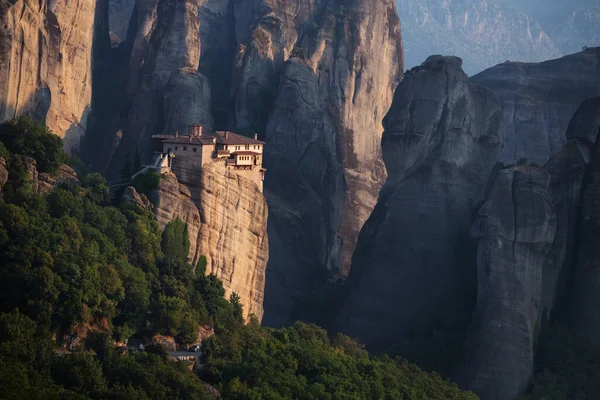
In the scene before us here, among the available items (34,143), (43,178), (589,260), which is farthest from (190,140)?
(589,260)

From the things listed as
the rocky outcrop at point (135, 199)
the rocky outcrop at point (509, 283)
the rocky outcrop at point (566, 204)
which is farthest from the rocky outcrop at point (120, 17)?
the rocky outcrop at point (135, 199)

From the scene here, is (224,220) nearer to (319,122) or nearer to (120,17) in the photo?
(319,122)

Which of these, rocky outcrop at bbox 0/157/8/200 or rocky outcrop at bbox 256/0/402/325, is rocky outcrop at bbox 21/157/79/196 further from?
rocky outcrop at bbox 256/0/402/325

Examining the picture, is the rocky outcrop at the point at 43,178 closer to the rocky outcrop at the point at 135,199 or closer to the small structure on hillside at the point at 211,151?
the rocky outcrop at the point at 135,199

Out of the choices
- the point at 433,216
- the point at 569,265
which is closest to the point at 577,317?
the point at 569,265

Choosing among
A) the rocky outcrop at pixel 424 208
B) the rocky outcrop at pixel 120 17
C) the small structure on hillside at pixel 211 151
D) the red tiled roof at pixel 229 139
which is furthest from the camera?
the rocky outcrop at pixel 120 17
